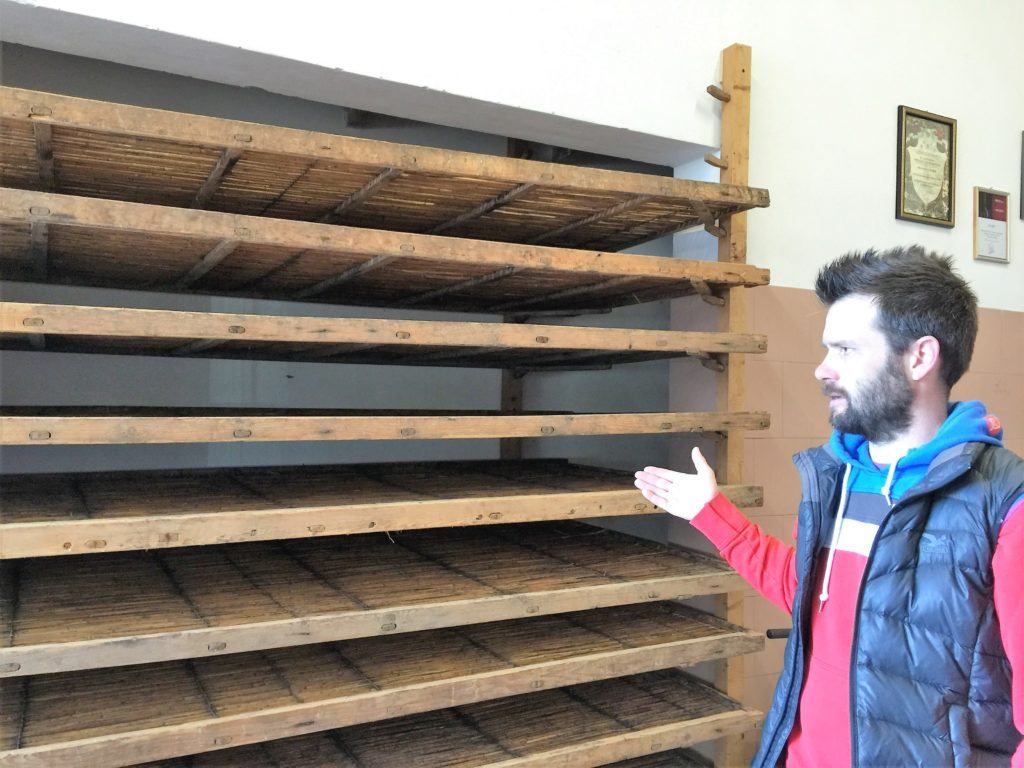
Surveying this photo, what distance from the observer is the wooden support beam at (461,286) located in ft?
7.34

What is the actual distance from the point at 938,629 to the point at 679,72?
6.23ft

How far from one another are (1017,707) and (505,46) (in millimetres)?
1981

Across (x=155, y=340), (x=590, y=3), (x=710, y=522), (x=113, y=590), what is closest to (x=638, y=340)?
(x=710, y=522)

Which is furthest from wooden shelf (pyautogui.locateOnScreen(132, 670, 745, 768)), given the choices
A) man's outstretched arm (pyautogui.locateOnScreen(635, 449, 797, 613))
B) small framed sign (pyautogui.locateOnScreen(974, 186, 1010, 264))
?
small framed sign (pyautogui.locateOnScreen(974, 186, 1010, 264))

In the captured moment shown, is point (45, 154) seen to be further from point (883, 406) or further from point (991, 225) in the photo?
point (991, 225)

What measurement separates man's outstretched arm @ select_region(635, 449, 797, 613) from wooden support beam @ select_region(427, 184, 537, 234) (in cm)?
78

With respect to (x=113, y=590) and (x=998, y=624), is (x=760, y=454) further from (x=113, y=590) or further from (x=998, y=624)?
(x=113, y=590)

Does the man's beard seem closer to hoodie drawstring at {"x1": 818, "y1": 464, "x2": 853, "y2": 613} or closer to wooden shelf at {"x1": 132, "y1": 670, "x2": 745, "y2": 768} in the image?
hoodie drawstring at {"x1": 818, "y1": 464, "x2": 853, "y2": 613}

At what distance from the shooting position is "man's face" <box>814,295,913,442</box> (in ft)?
5.16

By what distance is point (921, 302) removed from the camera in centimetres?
155

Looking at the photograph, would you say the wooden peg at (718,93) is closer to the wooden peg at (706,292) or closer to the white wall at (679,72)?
the white wall at (679,72)

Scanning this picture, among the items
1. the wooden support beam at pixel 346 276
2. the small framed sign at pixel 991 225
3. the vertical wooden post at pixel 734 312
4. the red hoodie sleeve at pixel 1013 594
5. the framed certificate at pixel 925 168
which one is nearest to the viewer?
the red hoodie sleeve at pixel 1013 594

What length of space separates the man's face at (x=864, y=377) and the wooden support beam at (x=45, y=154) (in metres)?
1.56

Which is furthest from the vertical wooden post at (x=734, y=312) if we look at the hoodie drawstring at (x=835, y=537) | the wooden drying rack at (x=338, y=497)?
the hoodie drawstring at (x=835, y=537)
